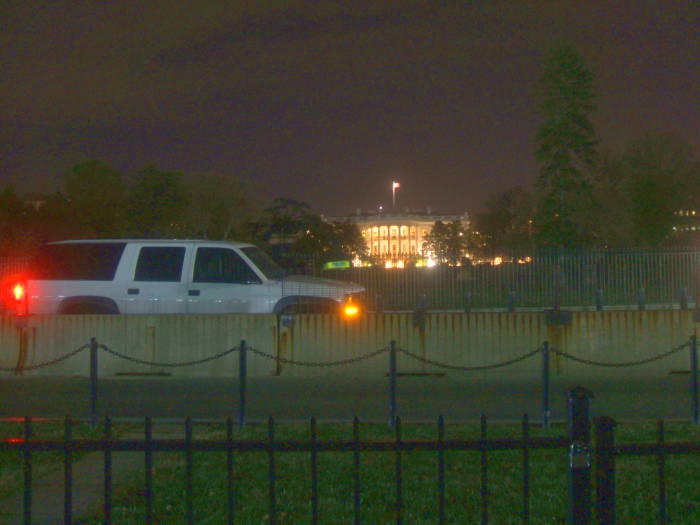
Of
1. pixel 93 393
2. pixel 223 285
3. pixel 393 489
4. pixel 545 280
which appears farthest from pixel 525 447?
pixel 545 280

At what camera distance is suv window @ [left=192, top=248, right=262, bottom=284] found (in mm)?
16578

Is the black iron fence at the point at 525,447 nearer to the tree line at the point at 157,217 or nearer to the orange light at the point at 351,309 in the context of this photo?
the orange light at the point at 351,309

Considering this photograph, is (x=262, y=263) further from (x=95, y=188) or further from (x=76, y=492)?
(x=95, y=188)

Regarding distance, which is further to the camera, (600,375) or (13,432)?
(600,375)

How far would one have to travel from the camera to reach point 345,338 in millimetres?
14844

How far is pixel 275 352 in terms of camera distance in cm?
1490

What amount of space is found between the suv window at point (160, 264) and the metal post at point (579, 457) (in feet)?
41.1

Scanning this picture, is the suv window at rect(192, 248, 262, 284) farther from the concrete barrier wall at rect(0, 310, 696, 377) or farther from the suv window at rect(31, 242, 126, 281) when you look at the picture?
the concrete barrier wall at rect(0, 310, 696, 377)

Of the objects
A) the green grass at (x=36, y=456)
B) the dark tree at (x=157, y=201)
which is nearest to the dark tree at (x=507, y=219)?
the dark tree at (x=157, y=201)

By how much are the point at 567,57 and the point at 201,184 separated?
22.5 m

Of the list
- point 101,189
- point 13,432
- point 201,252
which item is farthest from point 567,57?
point 13,432

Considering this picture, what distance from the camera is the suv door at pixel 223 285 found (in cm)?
1655

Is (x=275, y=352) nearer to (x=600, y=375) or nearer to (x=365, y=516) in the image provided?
(x=600, y=375)

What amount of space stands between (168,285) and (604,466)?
1264cm
